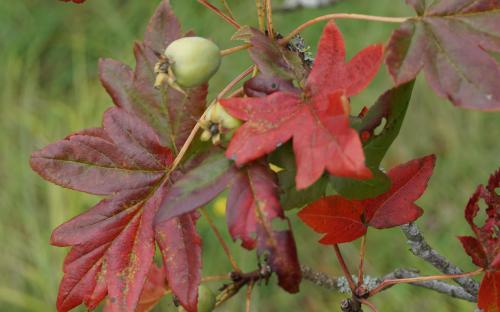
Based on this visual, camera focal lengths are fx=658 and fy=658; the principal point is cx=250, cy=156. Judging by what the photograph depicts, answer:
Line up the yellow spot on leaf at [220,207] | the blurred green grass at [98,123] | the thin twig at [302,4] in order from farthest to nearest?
the blurred green grass at [98,123]
the yellow spot on leaf at [220,207]
the thin twig at [302,4]

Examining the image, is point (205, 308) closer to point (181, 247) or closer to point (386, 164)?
point (181, 247)

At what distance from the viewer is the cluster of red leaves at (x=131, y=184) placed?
0.96 meters

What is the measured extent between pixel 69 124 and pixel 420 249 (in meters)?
2.76

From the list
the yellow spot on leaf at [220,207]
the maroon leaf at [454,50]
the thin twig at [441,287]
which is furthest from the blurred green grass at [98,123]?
the maroon leaf at [454,50]

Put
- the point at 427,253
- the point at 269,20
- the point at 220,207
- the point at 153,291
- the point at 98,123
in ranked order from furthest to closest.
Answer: the point at 98,123, the point at 220,207, the point at 153,291, the point at 427,253, the point at 269,20

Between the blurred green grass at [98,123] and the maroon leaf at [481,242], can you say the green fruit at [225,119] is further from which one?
the blurred green grass at [98,123]

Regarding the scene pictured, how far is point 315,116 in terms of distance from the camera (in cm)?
82

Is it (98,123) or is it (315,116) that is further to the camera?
(98,123)

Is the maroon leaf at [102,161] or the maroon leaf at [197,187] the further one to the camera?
the maroon leaf at [102,161]

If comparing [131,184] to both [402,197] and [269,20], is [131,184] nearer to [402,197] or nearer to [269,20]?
[269,20]

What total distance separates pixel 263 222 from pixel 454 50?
1.05 ft

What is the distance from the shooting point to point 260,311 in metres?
2.96

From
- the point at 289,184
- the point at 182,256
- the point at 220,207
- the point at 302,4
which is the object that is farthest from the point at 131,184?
the point at 220,207

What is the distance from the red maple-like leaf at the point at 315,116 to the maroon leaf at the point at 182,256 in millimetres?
192
